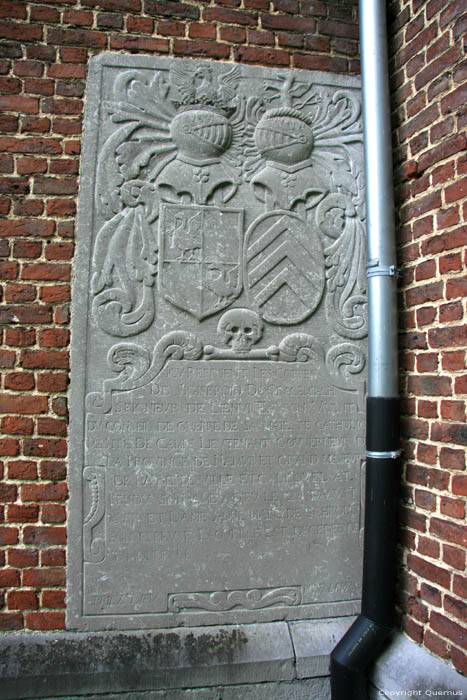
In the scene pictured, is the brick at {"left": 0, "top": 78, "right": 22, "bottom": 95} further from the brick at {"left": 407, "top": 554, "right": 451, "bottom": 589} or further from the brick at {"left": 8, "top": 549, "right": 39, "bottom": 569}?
the brick at {"left": 407, "top": 554, "right": 451, "bottom": 589}

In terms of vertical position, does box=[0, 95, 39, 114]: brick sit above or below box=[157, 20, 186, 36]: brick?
below

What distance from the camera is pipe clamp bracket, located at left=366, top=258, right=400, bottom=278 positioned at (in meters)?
2.29

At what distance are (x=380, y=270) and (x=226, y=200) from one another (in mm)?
880

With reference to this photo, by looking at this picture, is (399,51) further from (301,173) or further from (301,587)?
(301,587)

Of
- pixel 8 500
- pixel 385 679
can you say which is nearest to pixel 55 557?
pixel 8 500

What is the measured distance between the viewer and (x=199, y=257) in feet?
8.01

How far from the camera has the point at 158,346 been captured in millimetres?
2377

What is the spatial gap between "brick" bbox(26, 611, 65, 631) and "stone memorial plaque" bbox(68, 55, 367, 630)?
2.6 inches

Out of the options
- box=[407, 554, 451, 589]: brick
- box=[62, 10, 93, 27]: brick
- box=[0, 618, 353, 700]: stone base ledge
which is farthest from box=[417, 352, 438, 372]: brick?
box=[62, 10, 93, 27]: brick

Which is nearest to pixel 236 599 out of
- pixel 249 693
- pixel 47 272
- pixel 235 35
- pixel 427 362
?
pixel 249 693

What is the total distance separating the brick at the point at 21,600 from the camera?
225 cm

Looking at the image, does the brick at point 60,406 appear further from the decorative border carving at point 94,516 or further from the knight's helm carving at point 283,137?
the knight's helm carving at point 283,137

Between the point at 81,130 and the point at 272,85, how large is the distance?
3.45ft

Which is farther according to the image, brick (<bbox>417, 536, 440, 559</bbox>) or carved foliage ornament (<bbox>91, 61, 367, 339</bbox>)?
carved foliage ornament (<bbox>91, 61, 367, 339</bbox>)
